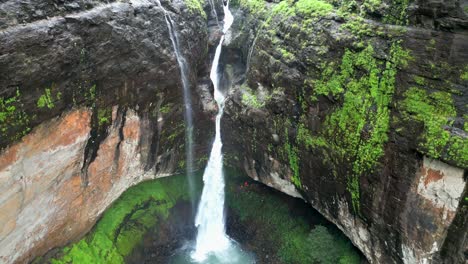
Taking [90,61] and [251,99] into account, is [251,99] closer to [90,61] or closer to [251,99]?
[251,99]

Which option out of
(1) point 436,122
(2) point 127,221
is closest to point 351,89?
(1) point 436,122

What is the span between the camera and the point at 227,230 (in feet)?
56.1

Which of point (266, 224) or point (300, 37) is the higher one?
point (300, 37)

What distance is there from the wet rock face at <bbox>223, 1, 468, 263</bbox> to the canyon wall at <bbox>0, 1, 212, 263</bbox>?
3727 millimetres

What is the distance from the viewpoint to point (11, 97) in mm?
9836

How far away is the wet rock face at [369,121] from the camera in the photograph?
382 inches

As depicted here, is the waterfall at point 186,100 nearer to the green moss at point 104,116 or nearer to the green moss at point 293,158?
the green moss at point 104,116

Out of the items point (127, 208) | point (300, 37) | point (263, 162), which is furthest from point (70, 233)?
point (300, 37)

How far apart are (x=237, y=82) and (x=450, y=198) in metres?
10.7

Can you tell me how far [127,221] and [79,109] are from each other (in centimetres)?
535

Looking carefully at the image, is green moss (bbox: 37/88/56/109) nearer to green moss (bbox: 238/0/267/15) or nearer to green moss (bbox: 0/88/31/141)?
green moss (bbox: 0/88/31/141)

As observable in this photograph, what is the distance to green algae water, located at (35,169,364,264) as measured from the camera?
13.9 metres

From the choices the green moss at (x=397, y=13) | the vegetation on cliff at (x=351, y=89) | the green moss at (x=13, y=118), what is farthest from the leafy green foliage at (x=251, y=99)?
the green moss at (x=13, y=118)

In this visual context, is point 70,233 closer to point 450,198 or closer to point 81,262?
point 81,262
